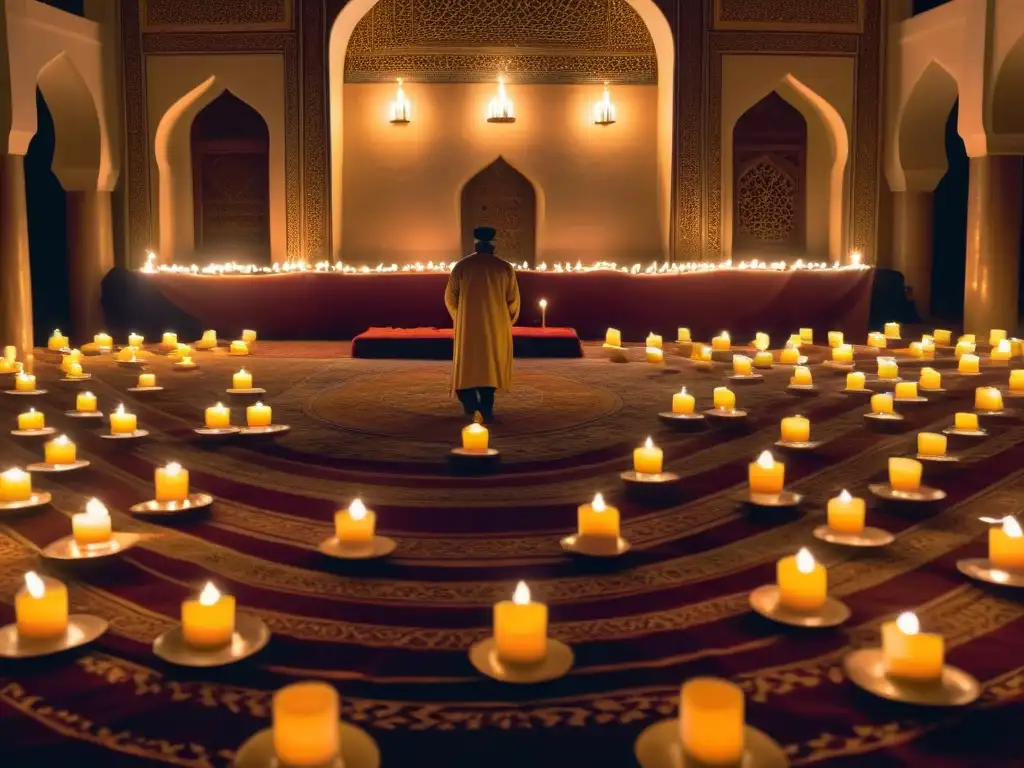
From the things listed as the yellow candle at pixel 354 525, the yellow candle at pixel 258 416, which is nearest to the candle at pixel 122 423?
the yellow candle at pixel 258 416

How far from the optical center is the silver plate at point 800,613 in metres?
2.49

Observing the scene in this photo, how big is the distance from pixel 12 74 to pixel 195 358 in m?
2.68

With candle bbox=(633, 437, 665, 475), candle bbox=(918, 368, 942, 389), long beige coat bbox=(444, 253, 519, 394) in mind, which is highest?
long beige coat bbox=(444, 253, 519, 394)

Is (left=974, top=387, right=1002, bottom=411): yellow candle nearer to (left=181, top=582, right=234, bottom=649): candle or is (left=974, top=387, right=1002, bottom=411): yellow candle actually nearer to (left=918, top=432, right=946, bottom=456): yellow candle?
(left=918, top=432, right=946, bottom=456): yellow candle

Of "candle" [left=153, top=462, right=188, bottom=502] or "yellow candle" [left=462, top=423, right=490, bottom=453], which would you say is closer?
"candle" [left=153, top=462, right=188, bottom=502]

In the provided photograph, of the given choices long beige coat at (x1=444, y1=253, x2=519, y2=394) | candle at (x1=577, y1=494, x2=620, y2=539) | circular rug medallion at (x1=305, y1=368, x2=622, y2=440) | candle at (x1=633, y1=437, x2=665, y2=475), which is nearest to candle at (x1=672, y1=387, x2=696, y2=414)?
circular rug medallion at (x1=305, y1=368, x2=622, y2=440)

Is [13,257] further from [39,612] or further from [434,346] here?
[39,612]

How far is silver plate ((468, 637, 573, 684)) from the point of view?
2.19 m

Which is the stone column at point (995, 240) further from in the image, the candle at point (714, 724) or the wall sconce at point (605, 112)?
the candle at point (714, 724)

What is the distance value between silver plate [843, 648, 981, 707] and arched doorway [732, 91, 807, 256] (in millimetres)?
8710

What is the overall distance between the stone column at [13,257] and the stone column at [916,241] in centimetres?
816

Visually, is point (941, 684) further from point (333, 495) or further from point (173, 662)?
point (333, 495)

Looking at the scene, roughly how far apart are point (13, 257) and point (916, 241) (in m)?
8.37

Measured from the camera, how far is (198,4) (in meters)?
9.73
